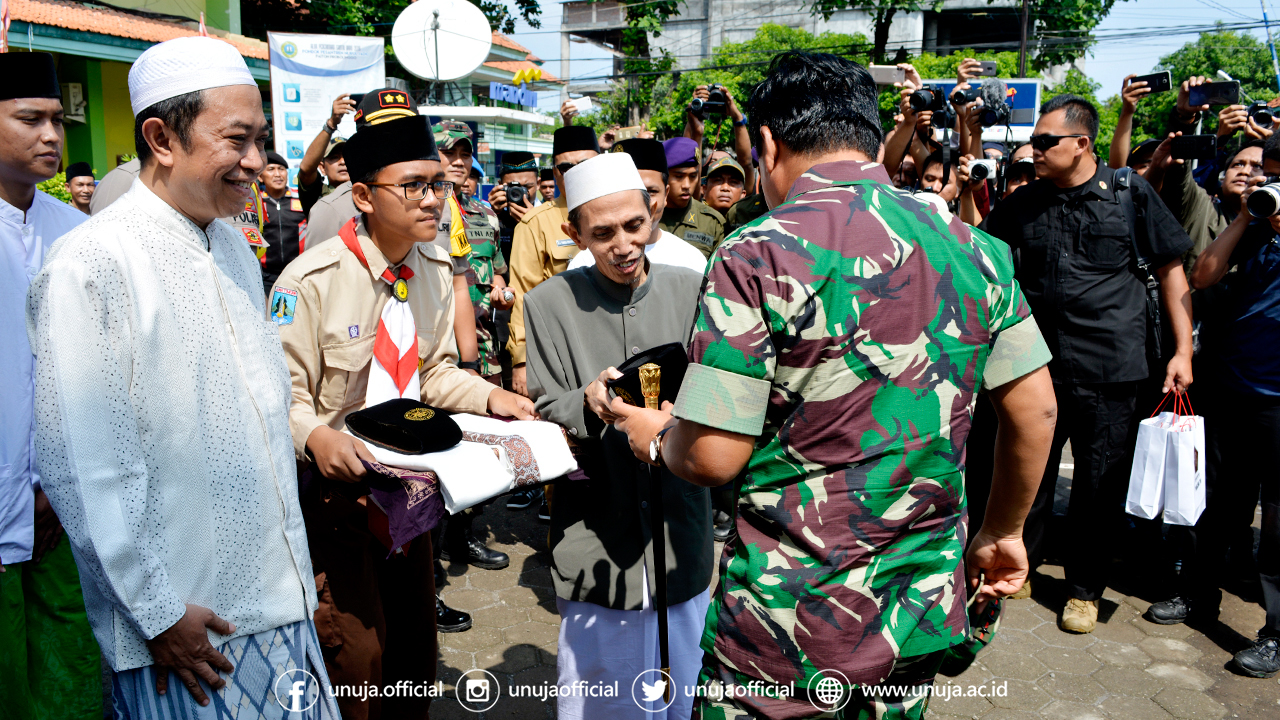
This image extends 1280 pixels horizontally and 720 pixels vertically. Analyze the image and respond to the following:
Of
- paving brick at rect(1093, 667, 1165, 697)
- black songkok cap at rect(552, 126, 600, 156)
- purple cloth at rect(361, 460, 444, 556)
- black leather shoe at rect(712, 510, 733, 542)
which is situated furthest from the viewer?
black leather shoe at rect(712, 510, 733, 542)

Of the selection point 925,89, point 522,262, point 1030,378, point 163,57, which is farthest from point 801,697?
point 925,89

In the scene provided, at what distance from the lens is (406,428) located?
7.23 ft

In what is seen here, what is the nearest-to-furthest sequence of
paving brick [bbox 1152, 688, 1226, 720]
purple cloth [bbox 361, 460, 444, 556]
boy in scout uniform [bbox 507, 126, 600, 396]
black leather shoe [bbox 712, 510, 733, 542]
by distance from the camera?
purple cloth [bbox 361, 460, 444, 556], paving brick [bbox 1152, 688, 1226, 720], boy in scout uniform [bbox 507, 126, 600, 396], black leather shoe [bbox 712, 510, 733, 542]

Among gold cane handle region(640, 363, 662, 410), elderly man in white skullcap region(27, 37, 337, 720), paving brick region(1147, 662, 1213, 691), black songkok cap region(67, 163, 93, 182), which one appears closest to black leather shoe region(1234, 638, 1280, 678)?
paving brick region(1147, 662, 1213, 691)

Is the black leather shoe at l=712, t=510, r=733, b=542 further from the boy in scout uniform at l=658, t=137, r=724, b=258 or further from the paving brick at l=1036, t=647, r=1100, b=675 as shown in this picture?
the paving brick at l=1036, t=647, r=1100, b=675

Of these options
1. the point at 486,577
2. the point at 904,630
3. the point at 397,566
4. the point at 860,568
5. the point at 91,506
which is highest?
the point at 91,506

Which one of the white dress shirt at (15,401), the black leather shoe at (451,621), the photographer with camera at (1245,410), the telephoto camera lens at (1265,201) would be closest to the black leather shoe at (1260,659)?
the photographer with camera at (1245,410)

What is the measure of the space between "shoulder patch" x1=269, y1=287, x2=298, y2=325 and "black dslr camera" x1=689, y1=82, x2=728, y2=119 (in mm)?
4067

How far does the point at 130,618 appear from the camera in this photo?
1598 millimetres

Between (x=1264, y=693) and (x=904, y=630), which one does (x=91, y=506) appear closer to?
(x=904, y=630)

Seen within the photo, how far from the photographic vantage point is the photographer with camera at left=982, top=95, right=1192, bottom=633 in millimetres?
3969

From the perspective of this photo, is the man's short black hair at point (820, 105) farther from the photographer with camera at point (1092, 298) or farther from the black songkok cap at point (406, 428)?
the photographer with camera at point (1092, 298)

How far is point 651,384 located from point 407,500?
715mm

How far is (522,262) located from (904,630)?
343 centimetres
